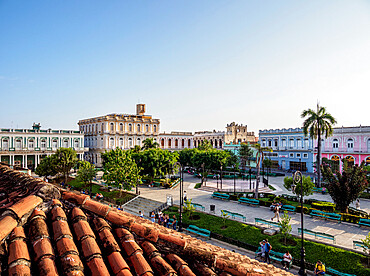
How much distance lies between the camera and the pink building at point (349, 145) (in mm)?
42688

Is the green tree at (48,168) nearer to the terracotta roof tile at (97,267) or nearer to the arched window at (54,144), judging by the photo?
the arched window at (54,144)

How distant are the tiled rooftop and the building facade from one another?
5135 centimetres

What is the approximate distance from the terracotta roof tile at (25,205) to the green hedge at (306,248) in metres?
13.8

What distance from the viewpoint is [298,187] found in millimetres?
22516

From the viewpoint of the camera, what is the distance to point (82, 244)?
3264 mm

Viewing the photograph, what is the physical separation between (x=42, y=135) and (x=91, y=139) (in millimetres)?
12931

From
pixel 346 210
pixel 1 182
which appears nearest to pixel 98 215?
pixel 1 182

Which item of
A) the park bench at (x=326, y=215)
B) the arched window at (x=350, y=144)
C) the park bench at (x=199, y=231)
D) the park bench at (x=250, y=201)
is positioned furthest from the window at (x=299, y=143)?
the park bench at (x=199, y=231)

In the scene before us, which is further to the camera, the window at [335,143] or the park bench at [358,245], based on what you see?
the window at [335,143]

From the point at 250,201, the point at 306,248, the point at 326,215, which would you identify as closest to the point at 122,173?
the point at 250,201

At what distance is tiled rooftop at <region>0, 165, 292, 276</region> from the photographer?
115 inches

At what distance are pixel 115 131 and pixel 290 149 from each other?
3819 centimetres

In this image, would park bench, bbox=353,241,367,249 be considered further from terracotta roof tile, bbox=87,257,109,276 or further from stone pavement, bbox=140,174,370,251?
terracotta roof tile, bbox=87,257,109,276

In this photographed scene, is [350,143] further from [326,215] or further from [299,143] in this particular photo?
[326,215]
